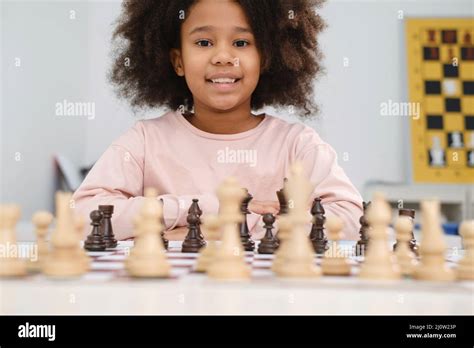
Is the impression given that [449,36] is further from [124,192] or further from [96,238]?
[96,238]

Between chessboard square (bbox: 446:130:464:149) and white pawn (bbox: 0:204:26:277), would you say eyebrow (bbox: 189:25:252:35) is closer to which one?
white pawn (bbox: 0:204:26:277)

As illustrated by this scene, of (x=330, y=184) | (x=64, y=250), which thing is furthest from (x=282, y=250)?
(x=330, y=184)

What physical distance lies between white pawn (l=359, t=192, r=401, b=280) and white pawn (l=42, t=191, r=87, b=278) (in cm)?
39

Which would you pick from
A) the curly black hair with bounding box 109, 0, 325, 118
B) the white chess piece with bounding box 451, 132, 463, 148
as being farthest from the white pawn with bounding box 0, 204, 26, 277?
the white chess piece with bounding box 451, 132, 463, 148

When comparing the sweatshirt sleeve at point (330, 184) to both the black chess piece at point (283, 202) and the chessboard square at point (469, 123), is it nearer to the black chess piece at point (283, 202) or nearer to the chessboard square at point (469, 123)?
the black chess piece at point (283, 202)

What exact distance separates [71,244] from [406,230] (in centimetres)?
53

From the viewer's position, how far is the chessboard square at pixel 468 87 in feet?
14.7

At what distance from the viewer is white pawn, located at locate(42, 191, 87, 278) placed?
824mm

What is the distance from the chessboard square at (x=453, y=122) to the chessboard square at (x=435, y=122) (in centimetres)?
3

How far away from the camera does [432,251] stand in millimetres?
854

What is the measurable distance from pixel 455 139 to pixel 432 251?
12.6 feet
